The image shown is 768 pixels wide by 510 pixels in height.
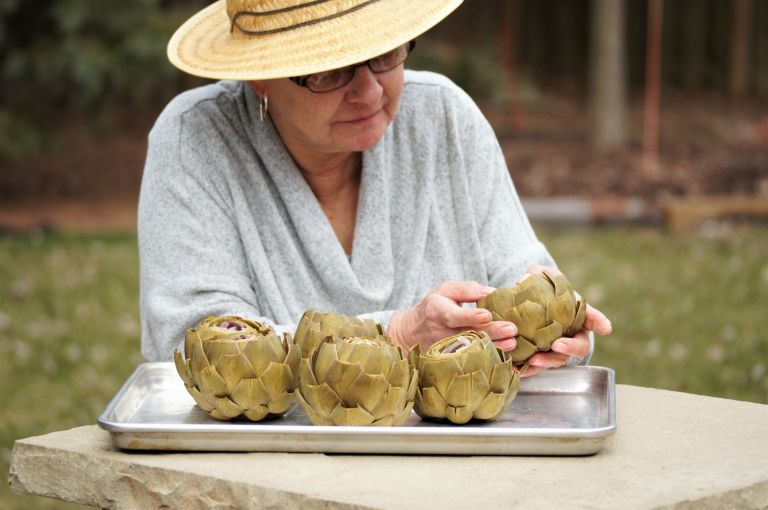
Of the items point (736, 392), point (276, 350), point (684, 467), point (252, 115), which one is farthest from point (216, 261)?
point (736, 392)

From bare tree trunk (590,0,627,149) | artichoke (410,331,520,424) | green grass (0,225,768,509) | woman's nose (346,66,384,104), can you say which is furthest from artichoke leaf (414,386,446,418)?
bare tree trunk (590,0,627,149)

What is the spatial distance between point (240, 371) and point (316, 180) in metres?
0.98

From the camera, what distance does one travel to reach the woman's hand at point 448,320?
221 centimetres

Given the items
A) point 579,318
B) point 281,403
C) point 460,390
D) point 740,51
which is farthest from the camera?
point 740,51

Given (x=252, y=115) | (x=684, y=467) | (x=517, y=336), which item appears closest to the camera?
(x=684, y=467)

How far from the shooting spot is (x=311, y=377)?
199 centimetres

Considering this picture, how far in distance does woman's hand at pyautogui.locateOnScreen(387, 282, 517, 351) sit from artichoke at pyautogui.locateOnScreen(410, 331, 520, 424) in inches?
6.1

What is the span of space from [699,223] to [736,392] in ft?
10.8

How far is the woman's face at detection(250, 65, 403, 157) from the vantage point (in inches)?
102

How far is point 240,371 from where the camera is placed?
204 centimetres

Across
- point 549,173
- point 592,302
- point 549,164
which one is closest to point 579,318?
point 592,302

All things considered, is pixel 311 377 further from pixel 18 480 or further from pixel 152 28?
pixel 152 28

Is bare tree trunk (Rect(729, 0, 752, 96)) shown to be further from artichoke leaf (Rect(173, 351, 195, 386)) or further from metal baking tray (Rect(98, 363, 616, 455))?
artichoke leaf (Rect(173, 351, 195, 386))

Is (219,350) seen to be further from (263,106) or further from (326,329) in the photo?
(263,106)
